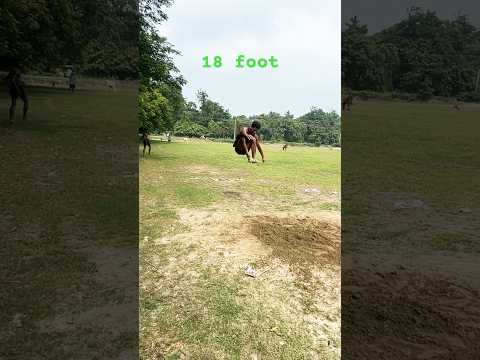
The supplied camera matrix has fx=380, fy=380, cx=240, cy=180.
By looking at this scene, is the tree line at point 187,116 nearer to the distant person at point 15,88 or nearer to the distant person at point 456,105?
the distant person at point 15,88

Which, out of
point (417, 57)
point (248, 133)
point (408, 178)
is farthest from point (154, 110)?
point (417, 57)

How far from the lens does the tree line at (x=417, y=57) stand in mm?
21422

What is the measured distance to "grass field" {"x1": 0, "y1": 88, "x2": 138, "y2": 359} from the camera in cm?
308

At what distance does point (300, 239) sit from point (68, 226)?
10.1ft

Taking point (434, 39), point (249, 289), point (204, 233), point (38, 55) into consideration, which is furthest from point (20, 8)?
point (434, 39)

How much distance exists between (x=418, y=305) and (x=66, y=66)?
6.62 metres

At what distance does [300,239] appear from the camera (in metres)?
4.44

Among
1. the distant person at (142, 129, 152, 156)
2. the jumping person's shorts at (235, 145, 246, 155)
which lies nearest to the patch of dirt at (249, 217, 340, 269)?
the jumping person's shorts at (235, 145, 246, 155)

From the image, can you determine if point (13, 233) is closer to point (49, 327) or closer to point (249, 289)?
point (49, 327)

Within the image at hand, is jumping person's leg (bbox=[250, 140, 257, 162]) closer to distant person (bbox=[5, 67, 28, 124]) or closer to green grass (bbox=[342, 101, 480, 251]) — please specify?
green grass (bbox=[342, 101, 480, 251])

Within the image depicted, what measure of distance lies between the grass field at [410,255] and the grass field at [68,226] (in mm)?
2057

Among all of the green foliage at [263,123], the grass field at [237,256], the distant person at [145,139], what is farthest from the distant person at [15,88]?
the green foliage at [263,123]

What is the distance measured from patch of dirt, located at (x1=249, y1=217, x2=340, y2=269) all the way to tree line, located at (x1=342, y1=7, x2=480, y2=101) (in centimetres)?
1689

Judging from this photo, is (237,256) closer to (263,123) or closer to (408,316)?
(263,123)
